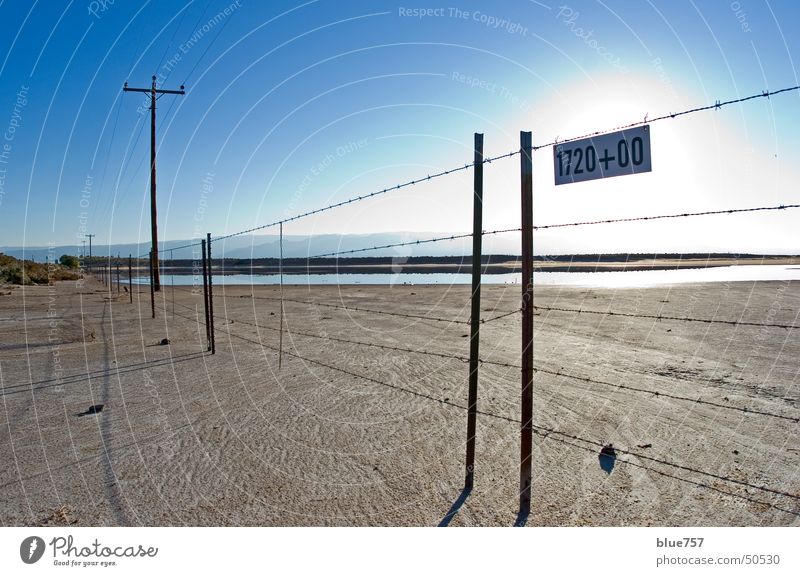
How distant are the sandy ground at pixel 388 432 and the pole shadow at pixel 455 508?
17mm

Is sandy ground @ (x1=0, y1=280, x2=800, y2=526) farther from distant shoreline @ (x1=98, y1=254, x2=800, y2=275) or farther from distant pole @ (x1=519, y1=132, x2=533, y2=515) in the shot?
distant shoreline @ (x1=98, y1=254, x2=800, y2=275)

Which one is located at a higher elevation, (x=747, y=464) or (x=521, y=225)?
(x=521, y=225)

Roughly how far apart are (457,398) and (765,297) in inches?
792

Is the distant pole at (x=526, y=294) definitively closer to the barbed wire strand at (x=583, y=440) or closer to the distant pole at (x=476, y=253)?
the distant pole at (x=476, y=253)

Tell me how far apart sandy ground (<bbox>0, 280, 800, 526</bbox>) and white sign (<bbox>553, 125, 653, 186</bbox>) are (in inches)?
86.0

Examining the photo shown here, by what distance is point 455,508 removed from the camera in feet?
14.7

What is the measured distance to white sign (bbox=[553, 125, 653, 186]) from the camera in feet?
12.7

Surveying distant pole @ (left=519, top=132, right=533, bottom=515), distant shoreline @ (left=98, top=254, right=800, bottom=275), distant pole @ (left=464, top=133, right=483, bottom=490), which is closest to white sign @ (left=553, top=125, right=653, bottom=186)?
distant pole @ (left=519, top=132, right=533, bottom=515)

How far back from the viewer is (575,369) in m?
9.33

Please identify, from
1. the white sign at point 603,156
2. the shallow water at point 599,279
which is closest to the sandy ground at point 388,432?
the white sign at point 603,156

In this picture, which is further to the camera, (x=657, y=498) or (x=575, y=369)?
(x=575, y=369)

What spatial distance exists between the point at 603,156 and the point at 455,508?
2906 mm
